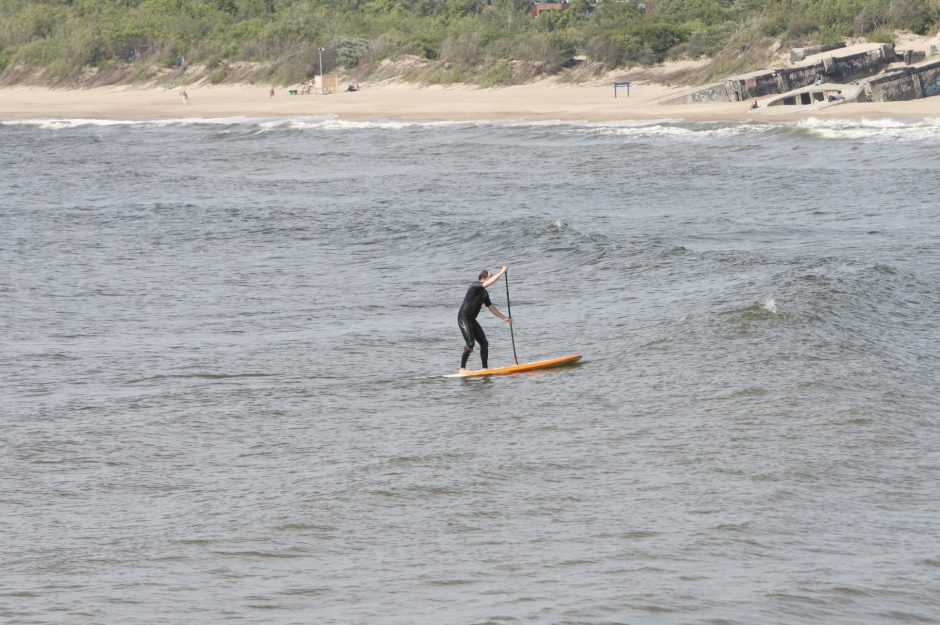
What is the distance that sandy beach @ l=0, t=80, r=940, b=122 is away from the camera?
48469 millimetres

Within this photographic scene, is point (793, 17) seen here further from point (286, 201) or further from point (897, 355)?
point (897, 355)

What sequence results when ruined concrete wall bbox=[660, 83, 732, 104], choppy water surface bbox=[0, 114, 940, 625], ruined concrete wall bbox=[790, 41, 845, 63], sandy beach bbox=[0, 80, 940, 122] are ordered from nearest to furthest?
choppy water surface bbox=[0, 114, 940, 625] → sandy beach bbox=[0, 80, 940, 122] → ruined concrete wall bbox=[660, 83, 732, 104] → ruined concrete wall bbox=[790, 41, 845, 63]

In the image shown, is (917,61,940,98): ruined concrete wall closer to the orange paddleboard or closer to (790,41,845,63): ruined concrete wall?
(790,41,845,63): ruined concrete wall

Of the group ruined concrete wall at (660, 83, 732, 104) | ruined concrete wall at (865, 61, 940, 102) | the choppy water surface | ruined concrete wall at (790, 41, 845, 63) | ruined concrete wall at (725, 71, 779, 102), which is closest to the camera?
the choppy water surface

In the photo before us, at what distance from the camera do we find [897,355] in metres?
17.0

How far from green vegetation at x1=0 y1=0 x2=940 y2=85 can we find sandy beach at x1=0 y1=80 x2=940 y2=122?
6.67 feet

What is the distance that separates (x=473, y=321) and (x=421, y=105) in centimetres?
4443

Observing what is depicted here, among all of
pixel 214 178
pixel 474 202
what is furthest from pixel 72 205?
pixel 474 202

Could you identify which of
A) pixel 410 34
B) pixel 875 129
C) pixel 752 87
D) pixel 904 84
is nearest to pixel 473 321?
pixel 875 129

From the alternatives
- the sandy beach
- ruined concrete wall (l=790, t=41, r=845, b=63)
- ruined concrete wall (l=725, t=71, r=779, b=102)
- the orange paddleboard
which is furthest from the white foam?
the orange paddleboard

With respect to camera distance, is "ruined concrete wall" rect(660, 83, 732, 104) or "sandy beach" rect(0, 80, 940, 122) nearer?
"sandy beach" rect(0, 80, 940, 122)

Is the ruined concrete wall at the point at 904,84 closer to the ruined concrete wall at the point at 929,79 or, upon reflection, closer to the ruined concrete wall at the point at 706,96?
the ruined concrete wall at the point at 929,79

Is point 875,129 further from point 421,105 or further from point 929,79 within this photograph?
point 421,105

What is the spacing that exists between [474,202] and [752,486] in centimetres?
2210
